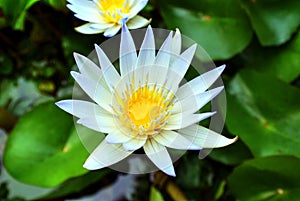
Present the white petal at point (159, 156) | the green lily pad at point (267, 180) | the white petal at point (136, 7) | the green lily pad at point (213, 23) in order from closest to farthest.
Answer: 1. the white petal at point (159, 156)
2. the white petal at point (136, 7)
3. the green lily pad at point (267, 180)
4. the green lily pad at point (213, 23)

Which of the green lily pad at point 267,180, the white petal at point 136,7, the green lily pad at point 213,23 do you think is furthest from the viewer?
the green lily pad at point 213,23

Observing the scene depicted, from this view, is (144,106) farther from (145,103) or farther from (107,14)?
(107,14)

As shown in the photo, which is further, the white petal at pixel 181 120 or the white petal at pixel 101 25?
the white petal at pixel 101 25

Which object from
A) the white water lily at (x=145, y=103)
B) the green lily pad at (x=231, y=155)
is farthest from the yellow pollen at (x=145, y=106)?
the green lily pad at (x=231, y=155)

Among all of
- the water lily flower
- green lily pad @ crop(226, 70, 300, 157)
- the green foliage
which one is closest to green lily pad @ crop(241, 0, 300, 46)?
the green foliage

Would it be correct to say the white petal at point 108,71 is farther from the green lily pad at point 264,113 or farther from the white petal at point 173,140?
the green lily pad at point 264,113

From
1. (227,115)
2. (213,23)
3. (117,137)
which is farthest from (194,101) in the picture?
(213,23)

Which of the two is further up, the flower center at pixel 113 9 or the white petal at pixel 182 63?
the flower center at pixel 113 9
